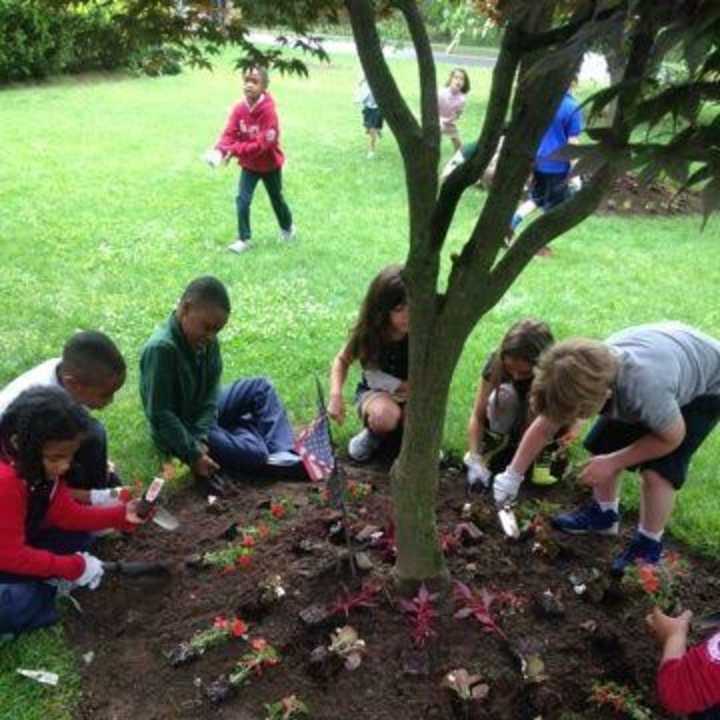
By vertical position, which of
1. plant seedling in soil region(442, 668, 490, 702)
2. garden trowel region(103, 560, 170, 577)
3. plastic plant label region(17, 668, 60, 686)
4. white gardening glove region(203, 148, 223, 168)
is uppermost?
white gardening glove region(203, 148, 223, 168)

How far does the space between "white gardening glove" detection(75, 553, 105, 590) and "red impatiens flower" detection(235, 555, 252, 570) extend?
45 centimetres

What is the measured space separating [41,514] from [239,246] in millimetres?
4226

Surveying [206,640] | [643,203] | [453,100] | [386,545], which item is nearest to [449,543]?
[386,545]

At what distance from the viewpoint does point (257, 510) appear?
336cm

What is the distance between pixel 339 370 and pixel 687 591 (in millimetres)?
1599

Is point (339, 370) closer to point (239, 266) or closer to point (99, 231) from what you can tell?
point (239, 266)

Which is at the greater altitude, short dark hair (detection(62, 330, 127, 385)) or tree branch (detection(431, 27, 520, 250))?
tree branch (detection(431, 27, 520, 250))

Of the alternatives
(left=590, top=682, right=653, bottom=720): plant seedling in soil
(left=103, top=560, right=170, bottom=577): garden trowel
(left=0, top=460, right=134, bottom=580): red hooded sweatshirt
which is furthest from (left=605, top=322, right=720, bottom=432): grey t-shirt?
(left=0, top=460, right=134, bottom=580): red hooded sweatshirt

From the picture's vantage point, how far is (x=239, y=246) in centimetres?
679

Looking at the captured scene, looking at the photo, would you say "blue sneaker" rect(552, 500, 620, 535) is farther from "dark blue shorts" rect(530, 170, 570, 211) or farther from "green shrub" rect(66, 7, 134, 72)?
"dark blue shorts" rect(530, 170, 570, 211)

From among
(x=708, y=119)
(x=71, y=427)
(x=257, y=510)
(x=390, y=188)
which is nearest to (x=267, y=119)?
(x=390, y=188)

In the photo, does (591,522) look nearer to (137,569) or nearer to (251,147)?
(137,569)

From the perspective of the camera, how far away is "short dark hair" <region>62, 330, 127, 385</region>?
2.88m

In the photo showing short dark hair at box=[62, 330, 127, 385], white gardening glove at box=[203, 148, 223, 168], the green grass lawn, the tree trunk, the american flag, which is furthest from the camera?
white gardening glove at box=[203, 148, 223, 168]
